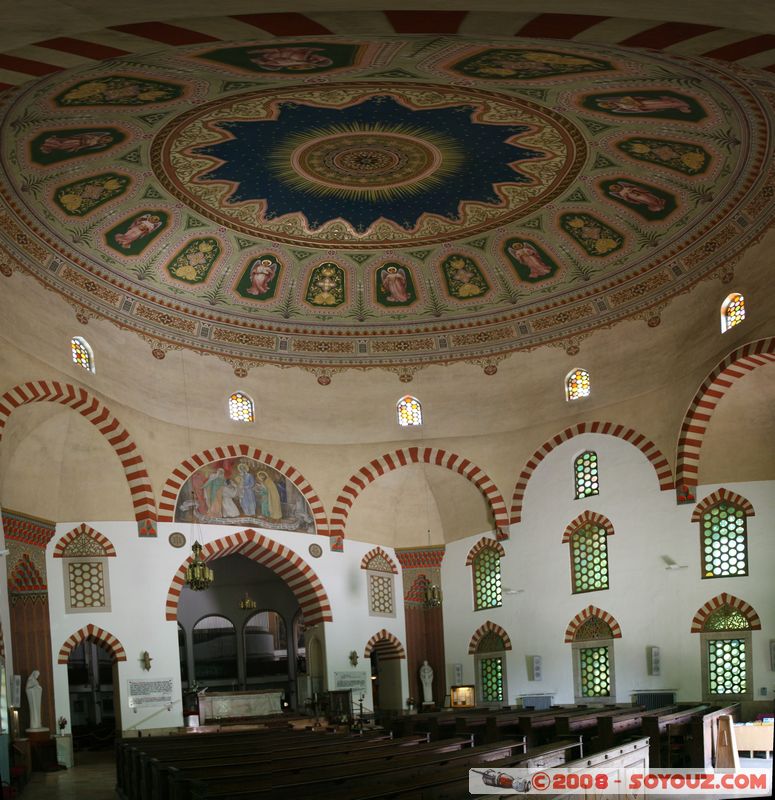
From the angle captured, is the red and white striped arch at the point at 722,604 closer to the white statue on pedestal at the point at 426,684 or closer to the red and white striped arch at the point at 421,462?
the red and white striped arch at the point at 421,462

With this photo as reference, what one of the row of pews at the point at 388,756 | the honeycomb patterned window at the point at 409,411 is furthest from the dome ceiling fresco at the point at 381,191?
the row of pews at the point at 388,756

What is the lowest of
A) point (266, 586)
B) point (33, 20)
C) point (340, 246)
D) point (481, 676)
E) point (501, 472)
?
point (481, 676)

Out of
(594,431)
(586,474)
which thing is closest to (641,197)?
(594,431)

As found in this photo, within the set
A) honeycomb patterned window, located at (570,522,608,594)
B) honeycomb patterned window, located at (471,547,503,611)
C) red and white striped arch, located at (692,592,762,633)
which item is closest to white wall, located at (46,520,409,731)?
honeycomb patterned window, located at (471,547,503,611)

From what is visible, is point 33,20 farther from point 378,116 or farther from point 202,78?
point 378,116

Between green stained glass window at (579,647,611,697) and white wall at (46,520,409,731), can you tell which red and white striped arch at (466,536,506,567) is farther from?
Answer: white wall at (46,520,409,731)

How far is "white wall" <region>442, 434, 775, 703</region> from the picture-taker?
24375 millimetres

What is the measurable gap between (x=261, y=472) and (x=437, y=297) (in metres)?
7.09

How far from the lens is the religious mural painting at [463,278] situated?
90.0 ft

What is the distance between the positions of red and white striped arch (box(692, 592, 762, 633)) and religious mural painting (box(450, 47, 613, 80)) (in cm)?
1349

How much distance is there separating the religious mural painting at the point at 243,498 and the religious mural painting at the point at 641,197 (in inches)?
465

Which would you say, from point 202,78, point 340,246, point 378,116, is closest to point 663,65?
point 378,116

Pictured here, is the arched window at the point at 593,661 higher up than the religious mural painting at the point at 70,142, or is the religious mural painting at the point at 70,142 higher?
the religious mural painting at the point at 70,142

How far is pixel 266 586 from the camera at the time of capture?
34.8 meters
